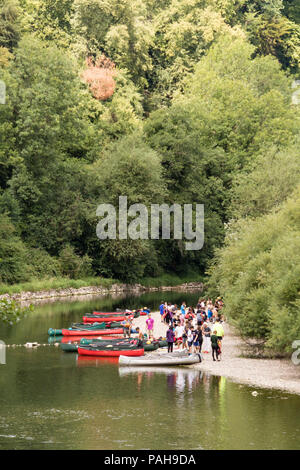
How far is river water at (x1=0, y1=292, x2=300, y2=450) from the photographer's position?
26.2 meters

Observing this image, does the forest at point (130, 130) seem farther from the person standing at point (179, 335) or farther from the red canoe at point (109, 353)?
the red canoe at point (109, 353)

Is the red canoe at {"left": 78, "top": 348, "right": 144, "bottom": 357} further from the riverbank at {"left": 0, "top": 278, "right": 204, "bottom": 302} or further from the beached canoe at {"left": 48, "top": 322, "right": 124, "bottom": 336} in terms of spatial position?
the riverbank at {"left": 0, "top": 278, "right": 204, "bottom": 302}

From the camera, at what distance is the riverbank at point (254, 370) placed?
1330 inches

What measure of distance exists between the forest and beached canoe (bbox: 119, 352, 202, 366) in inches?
601

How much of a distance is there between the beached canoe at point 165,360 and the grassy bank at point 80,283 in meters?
25.1

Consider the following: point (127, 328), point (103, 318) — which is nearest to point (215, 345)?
point (127, 328)

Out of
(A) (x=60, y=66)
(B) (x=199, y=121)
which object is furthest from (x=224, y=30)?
(A) (x=60, y=66)

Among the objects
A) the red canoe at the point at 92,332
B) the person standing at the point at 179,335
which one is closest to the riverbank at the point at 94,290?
the red canoe at the point at 92,332

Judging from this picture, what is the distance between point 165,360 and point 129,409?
345 inches

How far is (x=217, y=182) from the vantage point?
81.9m

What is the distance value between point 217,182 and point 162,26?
80.6 feet

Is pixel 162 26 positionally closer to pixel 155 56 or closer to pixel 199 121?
pixel 155 56

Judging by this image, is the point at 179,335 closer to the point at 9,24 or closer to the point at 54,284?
the point at 54,284
